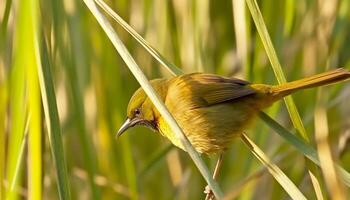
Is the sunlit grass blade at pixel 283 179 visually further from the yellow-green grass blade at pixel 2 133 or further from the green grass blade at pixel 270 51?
the yellow-green grass blade at pixel 2 133

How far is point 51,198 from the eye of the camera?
126 inches

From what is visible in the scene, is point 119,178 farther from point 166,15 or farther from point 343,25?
point 343,25

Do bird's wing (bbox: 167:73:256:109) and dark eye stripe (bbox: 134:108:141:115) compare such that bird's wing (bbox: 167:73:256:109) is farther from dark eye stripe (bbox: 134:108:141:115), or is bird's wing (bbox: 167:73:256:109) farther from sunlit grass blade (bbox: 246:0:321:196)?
sunlit grass blade (bbox: 246:0:321:196)

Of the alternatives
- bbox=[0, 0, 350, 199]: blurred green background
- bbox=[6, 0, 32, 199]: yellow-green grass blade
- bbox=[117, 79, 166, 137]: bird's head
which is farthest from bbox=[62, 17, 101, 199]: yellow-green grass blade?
bbox=[6, 0, 32, 199]: yellow-green grass blade

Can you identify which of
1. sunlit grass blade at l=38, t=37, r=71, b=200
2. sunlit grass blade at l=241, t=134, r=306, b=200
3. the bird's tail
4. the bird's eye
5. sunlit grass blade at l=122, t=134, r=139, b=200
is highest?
sunlit grass blade at l=38, t=37, r=71, b=200

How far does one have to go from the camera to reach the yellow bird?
2160 millimetres

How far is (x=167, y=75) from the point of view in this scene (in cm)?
319

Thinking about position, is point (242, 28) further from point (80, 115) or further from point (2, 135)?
point (2, 135)

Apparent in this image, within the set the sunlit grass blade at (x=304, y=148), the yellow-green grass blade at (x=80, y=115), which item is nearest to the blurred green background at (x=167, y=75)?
the yellow-green grass blade at (x=80, y=115)

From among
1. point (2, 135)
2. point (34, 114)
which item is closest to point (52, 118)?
point (34, 114)

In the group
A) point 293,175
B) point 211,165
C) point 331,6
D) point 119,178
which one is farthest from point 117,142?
point 331,6

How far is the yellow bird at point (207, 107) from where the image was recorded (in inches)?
85.0

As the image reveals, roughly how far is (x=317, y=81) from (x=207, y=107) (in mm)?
526

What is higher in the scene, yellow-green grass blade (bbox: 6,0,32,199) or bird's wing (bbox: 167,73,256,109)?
yellow-green grass blade (bbox: 6,0,32,199)
